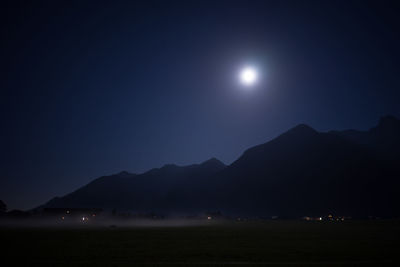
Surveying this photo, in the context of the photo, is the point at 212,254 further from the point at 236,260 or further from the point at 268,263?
the point at 268,263

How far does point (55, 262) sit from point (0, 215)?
531ft

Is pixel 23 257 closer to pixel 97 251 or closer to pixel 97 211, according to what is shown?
pixel 97 251

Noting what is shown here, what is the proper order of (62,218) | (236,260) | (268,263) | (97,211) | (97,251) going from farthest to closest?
(97,211) < (62,218) < (97,251) < (236,260) < (268,263)

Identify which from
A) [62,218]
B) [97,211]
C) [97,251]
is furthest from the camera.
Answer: [97,211]

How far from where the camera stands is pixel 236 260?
1995cm

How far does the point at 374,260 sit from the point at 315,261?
3934 millimetres

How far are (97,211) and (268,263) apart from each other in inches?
6116

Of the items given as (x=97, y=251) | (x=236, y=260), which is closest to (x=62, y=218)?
(x=97, y=251)

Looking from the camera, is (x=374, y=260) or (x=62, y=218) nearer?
(x=374, y=260)

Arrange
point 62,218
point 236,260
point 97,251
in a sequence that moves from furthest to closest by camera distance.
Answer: point 62,218, point 97,251, point 236,260

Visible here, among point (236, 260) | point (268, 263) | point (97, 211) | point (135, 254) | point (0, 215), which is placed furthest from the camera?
point (97, 211)

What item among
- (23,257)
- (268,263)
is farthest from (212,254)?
(23,257)

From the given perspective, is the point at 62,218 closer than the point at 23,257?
No

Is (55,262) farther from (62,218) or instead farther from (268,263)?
(62,218)
